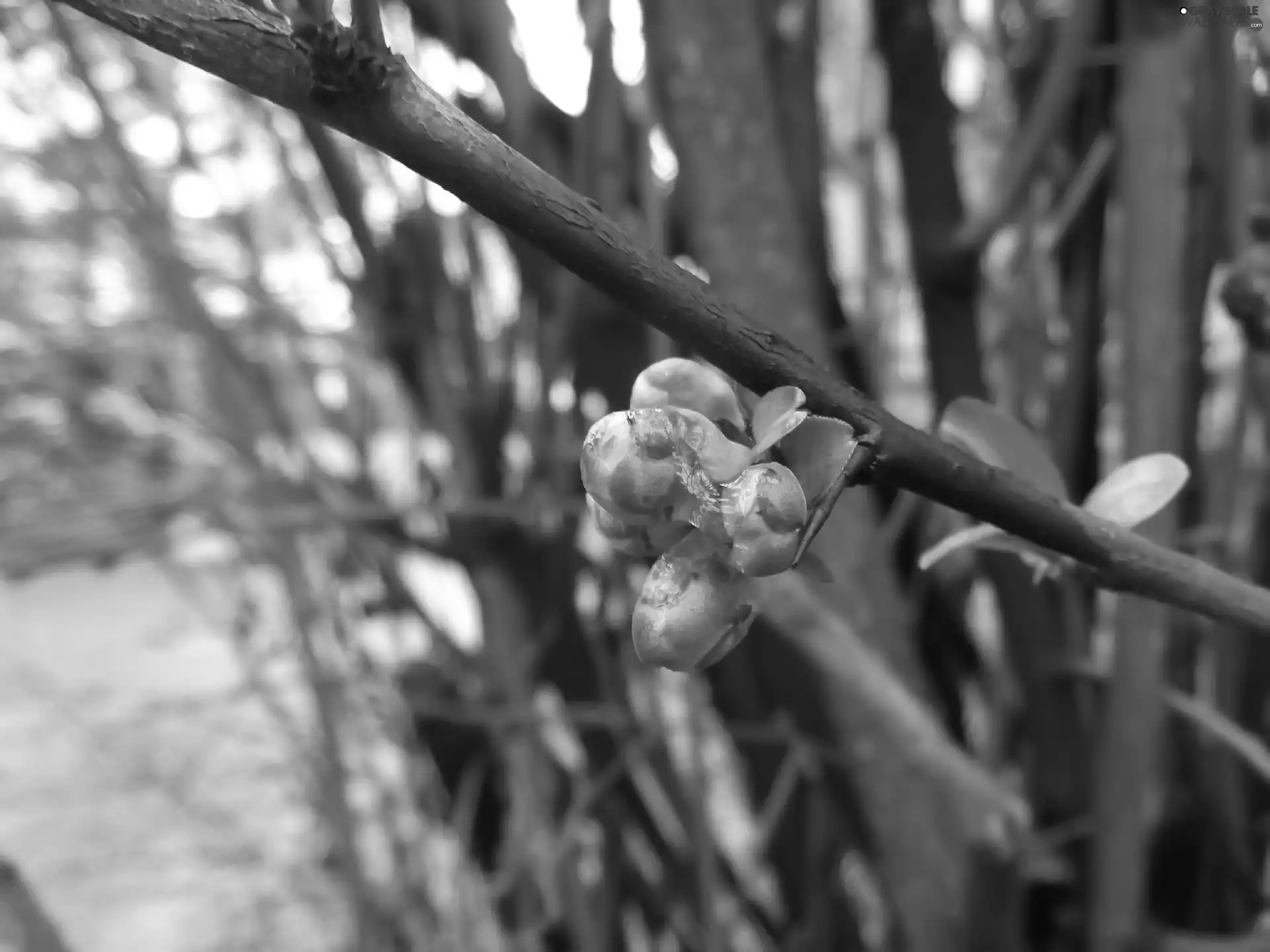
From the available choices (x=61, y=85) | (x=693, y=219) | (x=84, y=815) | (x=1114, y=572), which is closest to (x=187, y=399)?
(x=61, y=85)

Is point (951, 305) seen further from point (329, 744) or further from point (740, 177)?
point (329, 744)

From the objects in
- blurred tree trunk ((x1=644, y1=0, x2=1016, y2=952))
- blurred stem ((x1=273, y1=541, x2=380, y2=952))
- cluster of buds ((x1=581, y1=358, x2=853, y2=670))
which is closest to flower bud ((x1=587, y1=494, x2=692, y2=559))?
cluster of buds ((x1=581, y1=358, x2=853, y2=670))

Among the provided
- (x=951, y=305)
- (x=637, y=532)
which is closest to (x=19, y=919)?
(x=637, y=532)

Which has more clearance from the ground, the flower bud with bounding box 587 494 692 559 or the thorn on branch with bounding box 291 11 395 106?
the thorn on branch with bounding box 291 11 395 106

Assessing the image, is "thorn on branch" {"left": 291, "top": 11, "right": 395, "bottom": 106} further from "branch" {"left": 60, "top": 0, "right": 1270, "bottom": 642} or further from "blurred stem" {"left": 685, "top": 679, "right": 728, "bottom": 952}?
"blurred stem" {"left": 685, "top": 679, "right": 728, "bottom": 952}

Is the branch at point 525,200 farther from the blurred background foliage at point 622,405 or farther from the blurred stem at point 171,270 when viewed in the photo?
the blurred stem at point 171,270

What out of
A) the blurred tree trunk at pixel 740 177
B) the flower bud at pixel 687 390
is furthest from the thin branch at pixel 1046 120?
the flower bud at pixel 687 390
